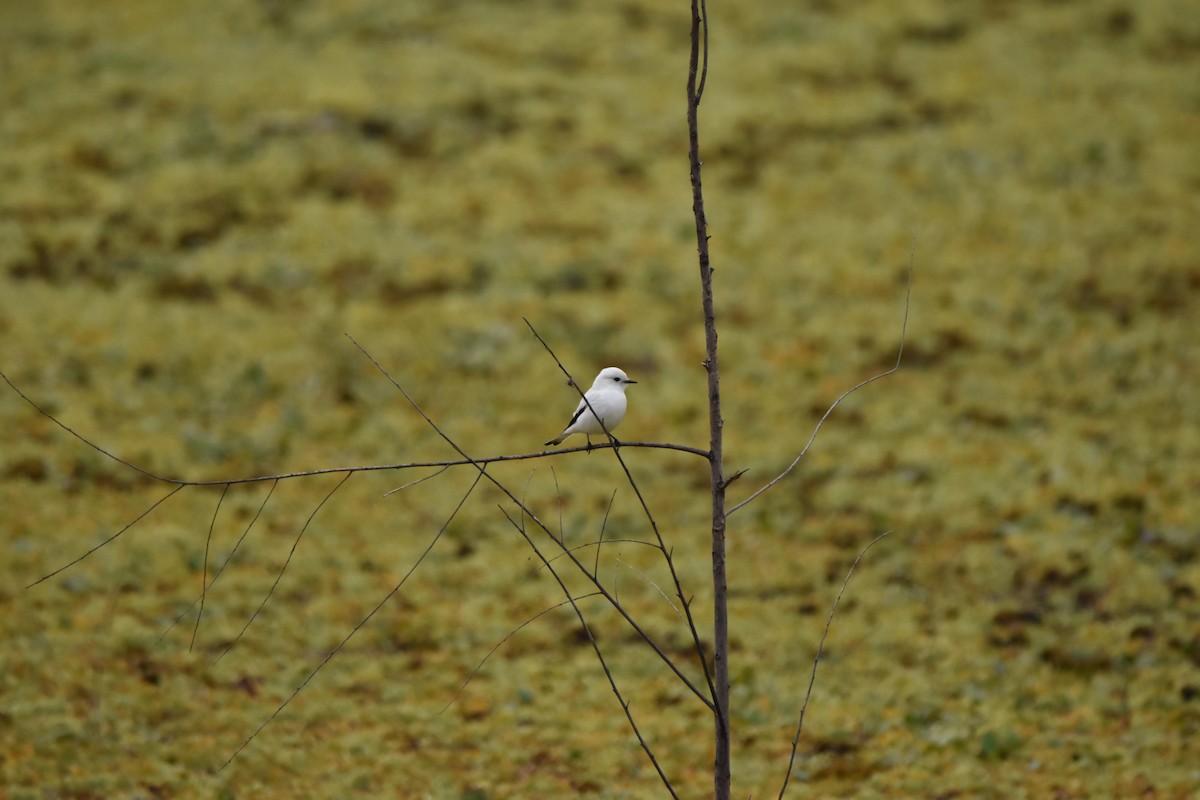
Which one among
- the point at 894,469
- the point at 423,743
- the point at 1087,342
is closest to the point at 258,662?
the point at 423,743

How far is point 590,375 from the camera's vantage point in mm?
10773

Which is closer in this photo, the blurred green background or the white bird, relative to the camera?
the white bird

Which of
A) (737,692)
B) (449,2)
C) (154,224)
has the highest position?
(449,2)

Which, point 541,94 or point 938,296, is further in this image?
point 541,94

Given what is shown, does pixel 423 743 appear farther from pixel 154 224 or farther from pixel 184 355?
pixel 154 224

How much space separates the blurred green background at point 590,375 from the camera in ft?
20.9

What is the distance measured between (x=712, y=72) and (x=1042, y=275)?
6.47m

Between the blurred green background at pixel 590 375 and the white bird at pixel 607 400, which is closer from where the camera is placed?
the white bird at pixel 607 400

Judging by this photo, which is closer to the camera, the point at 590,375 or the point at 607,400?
the point at 607,400

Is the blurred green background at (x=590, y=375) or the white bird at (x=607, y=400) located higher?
the white bird at (x=607, y=400)

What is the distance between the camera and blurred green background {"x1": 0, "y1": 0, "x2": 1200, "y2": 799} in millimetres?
6355

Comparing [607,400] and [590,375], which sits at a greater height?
[607,400]

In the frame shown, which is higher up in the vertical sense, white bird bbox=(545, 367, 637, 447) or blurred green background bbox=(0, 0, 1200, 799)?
white bird bbox=(545, 367, 637, 447)

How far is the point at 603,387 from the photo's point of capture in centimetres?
408
